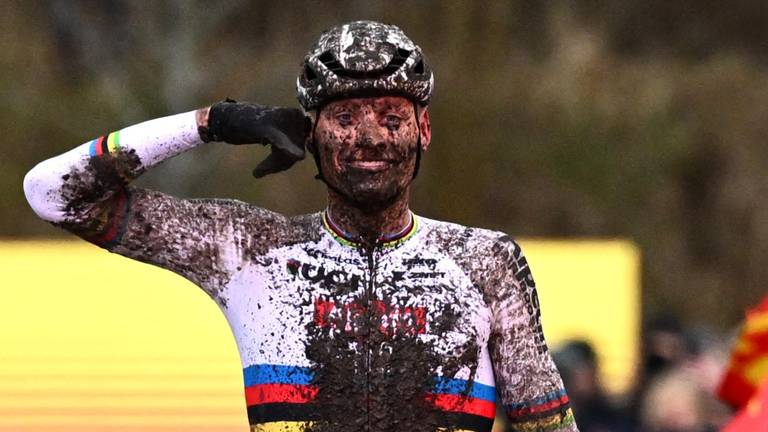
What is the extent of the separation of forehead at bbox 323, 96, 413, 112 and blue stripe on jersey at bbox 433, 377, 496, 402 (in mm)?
709

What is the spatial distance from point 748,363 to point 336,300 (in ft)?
11.4

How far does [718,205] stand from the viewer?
73.1 ft

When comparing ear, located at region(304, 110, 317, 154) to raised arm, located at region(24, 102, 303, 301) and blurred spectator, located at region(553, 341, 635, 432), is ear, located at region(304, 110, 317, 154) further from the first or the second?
blurred spectator, located at region(553, 341, 635, 432)

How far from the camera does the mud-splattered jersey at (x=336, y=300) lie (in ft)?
17.3

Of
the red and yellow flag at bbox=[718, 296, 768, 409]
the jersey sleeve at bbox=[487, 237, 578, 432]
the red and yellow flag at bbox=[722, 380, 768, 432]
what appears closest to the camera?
the jersey sleeve at bbox=[487, 237, 578, 432]

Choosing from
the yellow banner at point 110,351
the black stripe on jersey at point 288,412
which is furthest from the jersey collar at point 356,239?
the yellow banner at point 110,351

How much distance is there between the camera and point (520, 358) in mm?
5395

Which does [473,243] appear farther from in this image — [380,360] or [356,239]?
[380,360]

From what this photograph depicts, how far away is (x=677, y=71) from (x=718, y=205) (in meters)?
1.68

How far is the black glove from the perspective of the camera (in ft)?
17.0

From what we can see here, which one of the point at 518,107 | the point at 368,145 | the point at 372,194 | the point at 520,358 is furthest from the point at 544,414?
the point at 518,107

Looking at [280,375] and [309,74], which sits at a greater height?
[309,74]

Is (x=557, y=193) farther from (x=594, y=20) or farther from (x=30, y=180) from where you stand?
(x=30, y=180)

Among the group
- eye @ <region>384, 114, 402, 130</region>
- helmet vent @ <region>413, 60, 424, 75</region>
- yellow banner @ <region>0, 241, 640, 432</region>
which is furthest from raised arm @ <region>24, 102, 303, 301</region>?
yellow banner @ <region>0, 241, 640, 432</region>
